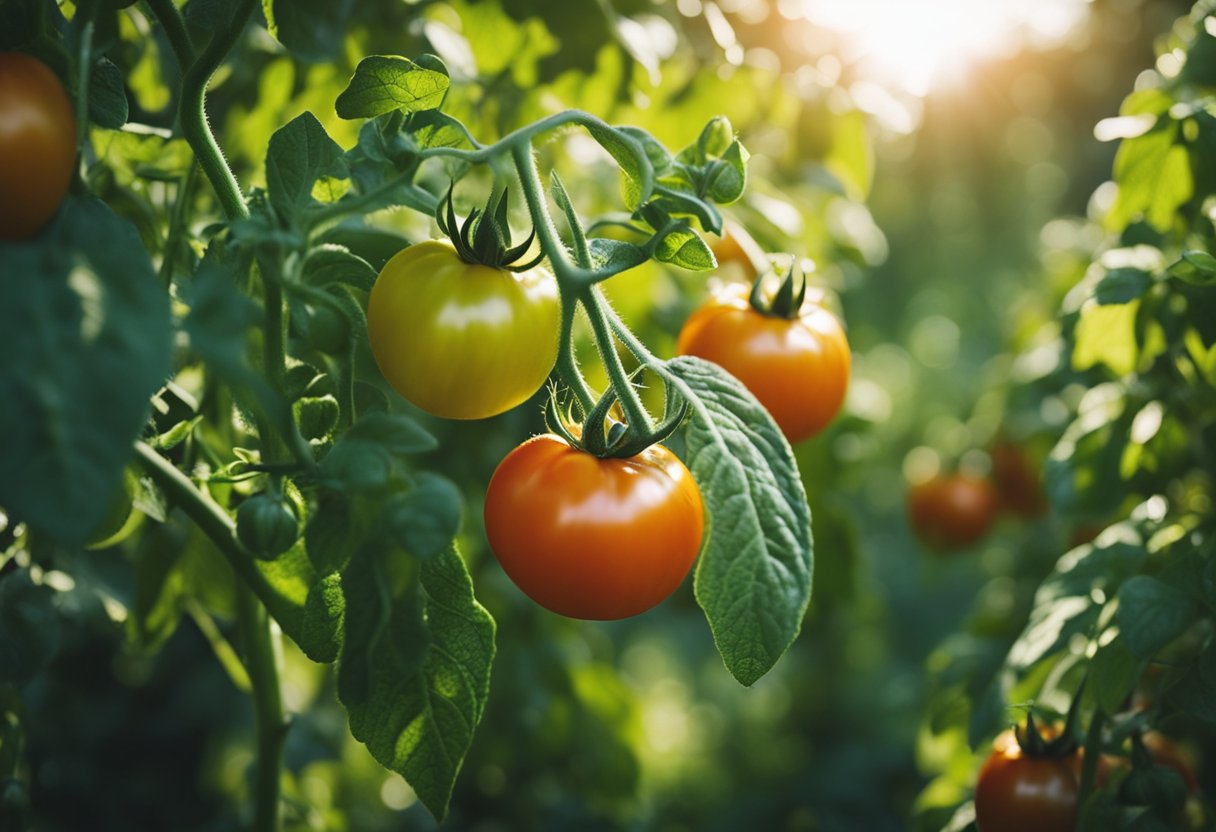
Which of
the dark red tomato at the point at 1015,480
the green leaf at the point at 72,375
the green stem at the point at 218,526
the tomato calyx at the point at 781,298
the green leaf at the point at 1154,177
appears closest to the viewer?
the green leaf at the point at 72,375

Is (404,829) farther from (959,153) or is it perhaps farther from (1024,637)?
(959,153)

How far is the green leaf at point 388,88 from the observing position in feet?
2.12

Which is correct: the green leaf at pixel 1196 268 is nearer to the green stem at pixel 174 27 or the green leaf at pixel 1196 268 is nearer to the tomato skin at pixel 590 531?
the tomato skin at pixel 590 531

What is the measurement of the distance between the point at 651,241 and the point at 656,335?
743 mm

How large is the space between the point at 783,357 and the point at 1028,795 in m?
0.49

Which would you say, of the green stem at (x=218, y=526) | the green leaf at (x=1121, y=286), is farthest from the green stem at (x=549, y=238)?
the green leaf at (x=1121, y=286)

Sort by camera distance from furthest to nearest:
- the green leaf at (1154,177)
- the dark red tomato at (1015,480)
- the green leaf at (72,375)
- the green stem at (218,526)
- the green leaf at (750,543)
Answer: the dark red tomato at (1015,480)
the green leaf at (1154,177)
the green stem at (218,526)
the green leaf at (750,543)
the green leaf at (72,375)

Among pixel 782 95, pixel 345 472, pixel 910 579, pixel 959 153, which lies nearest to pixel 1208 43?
pixel 782 95

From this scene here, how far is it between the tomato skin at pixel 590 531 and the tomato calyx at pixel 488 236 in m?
0.14

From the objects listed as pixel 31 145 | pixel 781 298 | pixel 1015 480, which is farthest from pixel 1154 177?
pixel 31 145

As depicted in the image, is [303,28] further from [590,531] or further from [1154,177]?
[1154,177]

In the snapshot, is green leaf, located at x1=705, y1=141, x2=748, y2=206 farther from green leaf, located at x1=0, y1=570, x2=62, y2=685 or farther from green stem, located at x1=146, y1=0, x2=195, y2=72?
green leaf, located at x1=0, y1=570, x2=62, y2=685

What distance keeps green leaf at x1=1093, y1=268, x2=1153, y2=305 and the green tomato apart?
749 mm

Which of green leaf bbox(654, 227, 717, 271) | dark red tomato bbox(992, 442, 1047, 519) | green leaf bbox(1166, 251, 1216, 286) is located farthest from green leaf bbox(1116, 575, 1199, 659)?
dark red tomato bbox(992, 442, 1047, 519)
